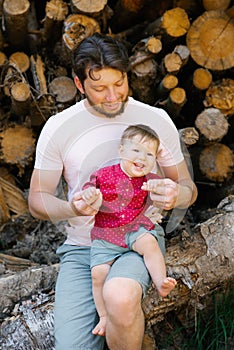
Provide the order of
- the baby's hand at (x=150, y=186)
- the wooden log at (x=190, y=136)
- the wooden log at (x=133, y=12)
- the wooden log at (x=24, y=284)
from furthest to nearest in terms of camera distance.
Answer: the wooden log at (x=133, y=12), the wooden log at (x=190, y=136), the wooden log at (x=24, y=284), the baby's hand at (x=150, y=186)

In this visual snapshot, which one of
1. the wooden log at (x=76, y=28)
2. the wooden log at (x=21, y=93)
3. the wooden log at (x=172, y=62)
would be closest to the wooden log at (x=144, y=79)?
the wooden log at (x=172, y=62)

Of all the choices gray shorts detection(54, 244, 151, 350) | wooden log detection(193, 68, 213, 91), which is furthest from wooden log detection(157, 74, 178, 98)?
gray shorts detection(54, 244, 151, 350)

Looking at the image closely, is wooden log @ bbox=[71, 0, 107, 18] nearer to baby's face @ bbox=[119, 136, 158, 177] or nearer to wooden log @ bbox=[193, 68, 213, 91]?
wooden log @ bbox=[193, 68, 213, 91]

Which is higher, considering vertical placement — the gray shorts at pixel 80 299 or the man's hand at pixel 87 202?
the man's hand at pixel 87 202

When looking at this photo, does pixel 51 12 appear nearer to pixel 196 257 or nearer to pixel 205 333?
pixel 196 257

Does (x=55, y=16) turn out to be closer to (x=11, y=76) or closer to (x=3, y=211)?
(x=11, y=76)

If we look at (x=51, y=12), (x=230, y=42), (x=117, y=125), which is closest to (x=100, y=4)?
(x=51, y=12)

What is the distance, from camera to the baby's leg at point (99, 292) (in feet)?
6.01

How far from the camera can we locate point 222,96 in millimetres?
2842

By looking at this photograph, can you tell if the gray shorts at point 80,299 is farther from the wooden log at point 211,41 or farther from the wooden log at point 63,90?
the wooden log at point 211,41

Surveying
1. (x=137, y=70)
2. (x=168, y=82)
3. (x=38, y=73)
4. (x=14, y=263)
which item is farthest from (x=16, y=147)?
(x=168, y=82)

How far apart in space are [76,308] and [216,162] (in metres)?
1.29

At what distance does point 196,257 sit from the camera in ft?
7.06

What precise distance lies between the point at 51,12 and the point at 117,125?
100cm
